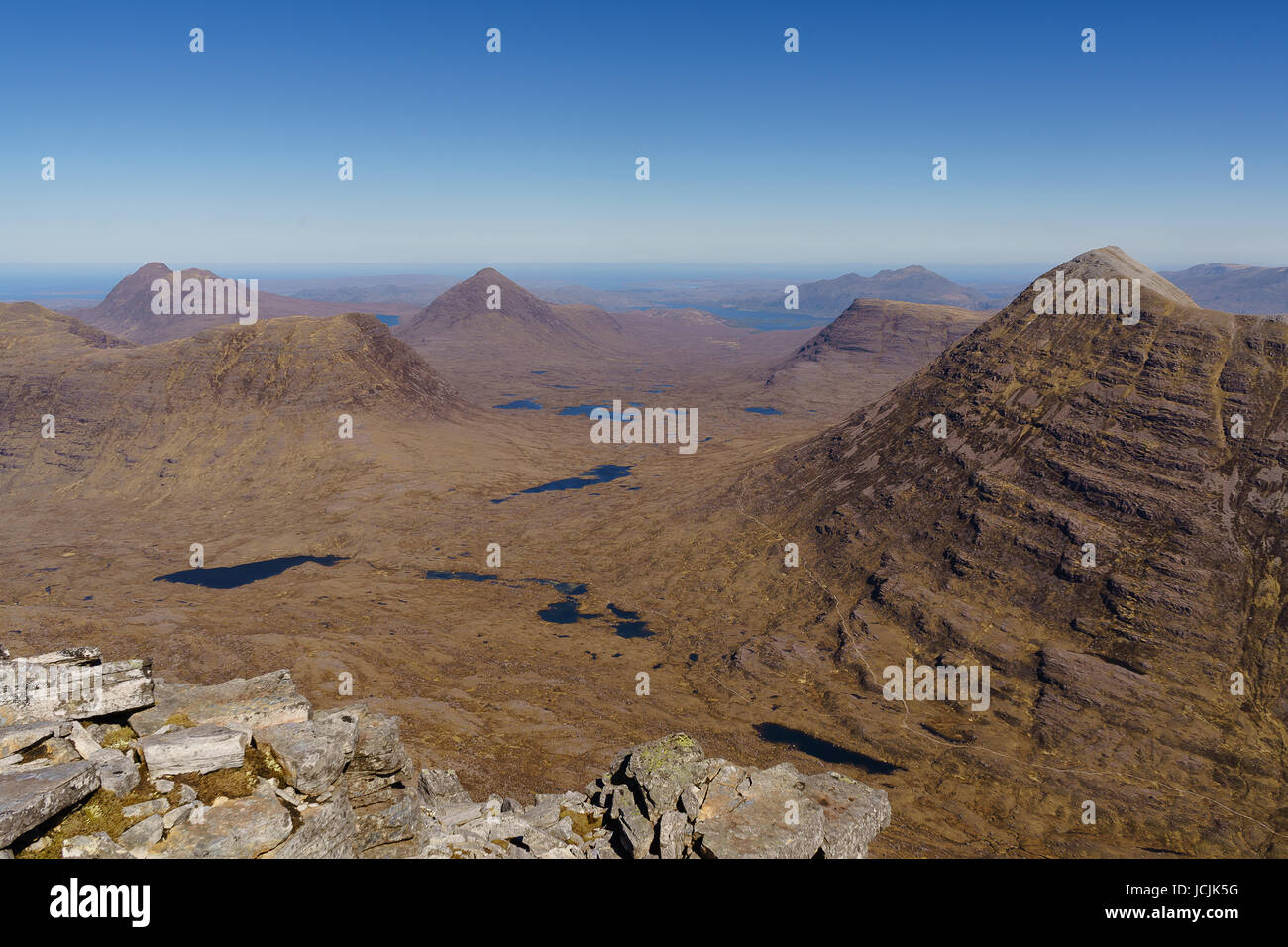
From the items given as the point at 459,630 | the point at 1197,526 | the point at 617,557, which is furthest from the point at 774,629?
the point at 1197,526

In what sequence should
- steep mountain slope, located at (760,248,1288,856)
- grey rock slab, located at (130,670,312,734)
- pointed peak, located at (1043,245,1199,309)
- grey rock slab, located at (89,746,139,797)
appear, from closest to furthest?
grey rock slab, located at (89,746,139,797), grey rock slab, located at (130,670,312,734), steep mountain slope, located at (760,248,1288,856), pointed peak, located at (1043,245,1199,309)

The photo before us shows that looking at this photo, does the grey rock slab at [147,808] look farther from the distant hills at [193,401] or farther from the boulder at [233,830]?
the distant hills at [193,401]

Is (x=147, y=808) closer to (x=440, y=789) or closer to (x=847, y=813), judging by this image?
(x=440, y=789)

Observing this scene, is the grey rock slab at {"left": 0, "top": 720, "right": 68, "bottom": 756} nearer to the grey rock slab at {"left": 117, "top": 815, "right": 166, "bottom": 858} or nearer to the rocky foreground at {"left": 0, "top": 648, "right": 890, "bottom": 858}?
the rocky foreground at {"left": 0, "top": 648, "right": 890, "bottom": 858}

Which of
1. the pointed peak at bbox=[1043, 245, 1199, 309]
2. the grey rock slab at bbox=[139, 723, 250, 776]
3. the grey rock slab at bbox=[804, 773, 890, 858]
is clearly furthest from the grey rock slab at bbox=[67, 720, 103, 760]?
the pointed peak at bbox=[1043, 245, 1199, 309]

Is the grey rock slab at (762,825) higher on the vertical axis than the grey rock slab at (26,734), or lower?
lower

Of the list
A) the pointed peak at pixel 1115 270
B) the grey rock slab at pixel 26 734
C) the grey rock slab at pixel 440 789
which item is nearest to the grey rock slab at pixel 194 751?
the grey rock slab at pixel 26 734
